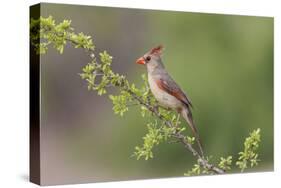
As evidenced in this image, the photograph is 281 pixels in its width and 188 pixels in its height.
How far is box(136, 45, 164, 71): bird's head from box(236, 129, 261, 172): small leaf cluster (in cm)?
159

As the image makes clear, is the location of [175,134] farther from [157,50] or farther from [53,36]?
[53,36]

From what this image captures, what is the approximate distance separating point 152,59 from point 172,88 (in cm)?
41

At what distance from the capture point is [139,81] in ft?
26.8

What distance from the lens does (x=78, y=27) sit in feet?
25.5

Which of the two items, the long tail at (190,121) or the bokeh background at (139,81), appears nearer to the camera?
the bokeh background at (139,81)

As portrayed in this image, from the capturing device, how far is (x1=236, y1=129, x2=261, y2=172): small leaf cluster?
8867 millimetres

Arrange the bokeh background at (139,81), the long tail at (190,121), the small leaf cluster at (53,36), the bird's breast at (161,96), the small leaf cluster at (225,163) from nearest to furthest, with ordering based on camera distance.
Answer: the small leaf cluster at (53,36) → the bokeh background at (139,81) → the bird's breast at (161,96) → the long tail at (190,121) → the small leaf cluster at (225,163)

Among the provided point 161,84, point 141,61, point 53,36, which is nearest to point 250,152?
point 161,84

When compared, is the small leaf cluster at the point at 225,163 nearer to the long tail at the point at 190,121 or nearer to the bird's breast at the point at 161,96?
the long tail at the point at 190,121

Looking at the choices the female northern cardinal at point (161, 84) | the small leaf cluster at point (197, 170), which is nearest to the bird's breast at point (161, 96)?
the female northern cardinal at point (161, 84)

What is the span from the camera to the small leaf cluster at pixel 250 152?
349 inches

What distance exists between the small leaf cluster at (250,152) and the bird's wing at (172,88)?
1.04 meters

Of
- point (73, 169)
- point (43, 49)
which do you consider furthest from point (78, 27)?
point (73, 169)

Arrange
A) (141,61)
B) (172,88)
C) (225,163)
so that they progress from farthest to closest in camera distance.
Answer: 1. (225,163)
2. (172,88)
3. (141,61)
